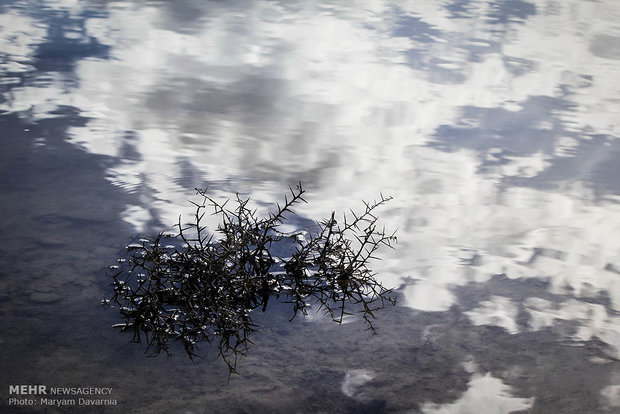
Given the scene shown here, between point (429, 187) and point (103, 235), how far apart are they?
7.17 feet

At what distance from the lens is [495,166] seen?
16.1 feet

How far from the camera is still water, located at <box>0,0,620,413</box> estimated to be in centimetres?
278

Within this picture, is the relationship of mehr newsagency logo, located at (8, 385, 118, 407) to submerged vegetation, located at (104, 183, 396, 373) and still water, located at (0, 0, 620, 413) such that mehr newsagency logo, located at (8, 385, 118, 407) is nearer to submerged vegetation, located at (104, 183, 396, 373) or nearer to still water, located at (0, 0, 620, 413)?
still water, located at (0, 0, 620, 413)

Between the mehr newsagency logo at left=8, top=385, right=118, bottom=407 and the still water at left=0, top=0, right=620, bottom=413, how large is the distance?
0.04 meters

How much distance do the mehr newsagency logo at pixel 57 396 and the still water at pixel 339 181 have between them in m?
0.04

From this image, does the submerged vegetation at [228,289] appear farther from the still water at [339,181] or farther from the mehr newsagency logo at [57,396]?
the mehr newsagency logo at [57,396]

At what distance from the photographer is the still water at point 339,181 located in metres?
2.78

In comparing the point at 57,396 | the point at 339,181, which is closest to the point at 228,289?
the point at 57,396

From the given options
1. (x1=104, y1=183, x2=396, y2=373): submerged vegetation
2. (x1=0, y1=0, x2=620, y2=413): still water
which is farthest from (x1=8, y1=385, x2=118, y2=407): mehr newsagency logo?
(x1=104, y1=183, x2=396, y2=373): submerged vegetation

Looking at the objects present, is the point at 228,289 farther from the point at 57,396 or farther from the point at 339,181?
the point at 339,181

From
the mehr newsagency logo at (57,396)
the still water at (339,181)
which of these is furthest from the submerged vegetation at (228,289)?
the mehr newsagency logo at (57,396)

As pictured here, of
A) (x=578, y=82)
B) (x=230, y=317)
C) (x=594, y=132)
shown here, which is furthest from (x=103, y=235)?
(x=578, y=82)

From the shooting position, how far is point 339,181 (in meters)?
4.57

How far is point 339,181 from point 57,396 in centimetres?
251
